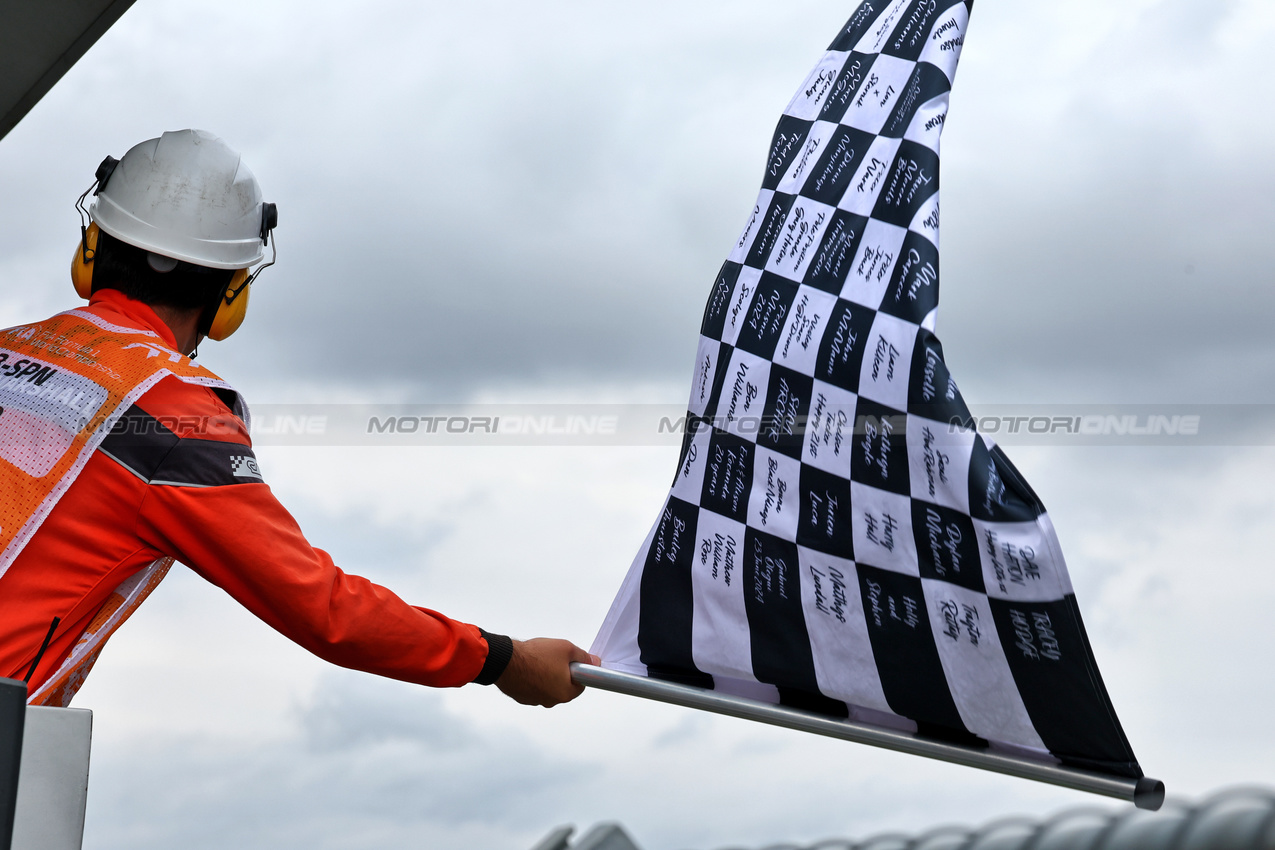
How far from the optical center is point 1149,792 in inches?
72.3

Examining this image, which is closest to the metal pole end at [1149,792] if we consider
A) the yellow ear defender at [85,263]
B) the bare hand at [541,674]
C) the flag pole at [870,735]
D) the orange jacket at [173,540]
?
the flag pole at [870,735]

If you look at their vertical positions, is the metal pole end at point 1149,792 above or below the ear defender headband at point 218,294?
below

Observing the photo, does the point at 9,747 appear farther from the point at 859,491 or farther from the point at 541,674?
the point at 859,491

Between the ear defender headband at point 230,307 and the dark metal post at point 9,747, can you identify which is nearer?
the dark metal post at point 9,747

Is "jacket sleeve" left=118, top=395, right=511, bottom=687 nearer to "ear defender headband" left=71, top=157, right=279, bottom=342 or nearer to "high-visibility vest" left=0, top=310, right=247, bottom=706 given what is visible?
"high-visibility vest" left=0, top=310, right=247, bottom=706

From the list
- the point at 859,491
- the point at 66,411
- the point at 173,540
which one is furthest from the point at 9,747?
the point at 859,491

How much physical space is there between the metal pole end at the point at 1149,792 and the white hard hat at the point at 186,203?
1.99 metres

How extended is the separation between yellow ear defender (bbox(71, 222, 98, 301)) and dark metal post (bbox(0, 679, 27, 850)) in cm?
107

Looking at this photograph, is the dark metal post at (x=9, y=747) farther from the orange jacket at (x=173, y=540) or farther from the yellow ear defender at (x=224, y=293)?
the yellow ear defender at (x=224, y=293)

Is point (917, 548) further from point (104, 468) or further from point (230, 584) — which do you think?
point (104, 468)

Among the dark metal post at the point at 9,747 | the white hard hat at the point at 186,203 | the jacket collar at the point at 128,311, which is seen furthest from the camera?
the white hard hat at the point at 186,203

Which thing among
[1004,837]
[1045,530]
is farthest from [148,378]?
[1004,837]

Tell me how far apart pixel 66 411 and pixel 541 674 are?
1.03 m

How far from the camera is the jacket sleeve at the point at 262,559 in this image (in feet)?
5.98
